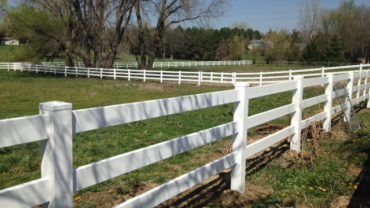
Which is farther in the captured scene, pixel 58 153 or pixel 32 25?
pixel 32 25

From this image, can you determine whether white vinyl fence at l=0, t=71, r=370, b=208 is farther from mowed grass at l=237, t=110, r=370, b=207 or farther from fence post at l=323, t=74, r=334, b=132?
fence post at l=323, t=74, r=334, b=132

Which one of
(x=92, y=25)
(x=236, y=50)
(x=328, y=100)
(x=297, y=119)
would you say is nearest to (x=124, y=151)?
(x=297, y=119)

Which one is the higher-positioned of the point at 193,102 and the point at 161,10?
the point at 161,10

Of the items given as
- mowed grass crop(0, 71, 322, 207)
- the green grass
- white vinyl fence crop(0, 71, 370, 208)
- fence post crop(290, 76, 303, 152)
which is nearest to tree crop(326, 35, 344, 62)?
mowed grass crop(0, 71, 322, 207)

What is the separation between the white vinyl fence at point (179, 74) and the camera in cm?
2610

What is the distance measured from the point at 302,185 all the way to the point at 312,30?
284 ft

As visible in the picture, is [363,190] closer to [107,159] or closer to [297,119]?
[297,119]

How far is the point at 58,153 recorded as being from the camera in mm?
2695

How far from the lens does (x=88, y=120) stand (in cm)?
302

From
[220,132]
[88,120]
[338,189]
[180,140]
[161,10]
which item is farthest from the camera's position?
[161,10]

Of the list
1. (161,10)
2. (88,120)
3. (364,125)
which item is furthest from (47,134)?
(161,10)

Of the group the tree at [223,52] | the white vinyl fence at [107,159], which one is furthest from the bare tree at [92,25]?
the tree at [223,52]

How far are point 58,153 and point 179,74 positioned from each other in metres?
26.4

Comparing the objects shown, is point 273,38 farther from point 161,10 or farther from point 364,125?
point 364,125
